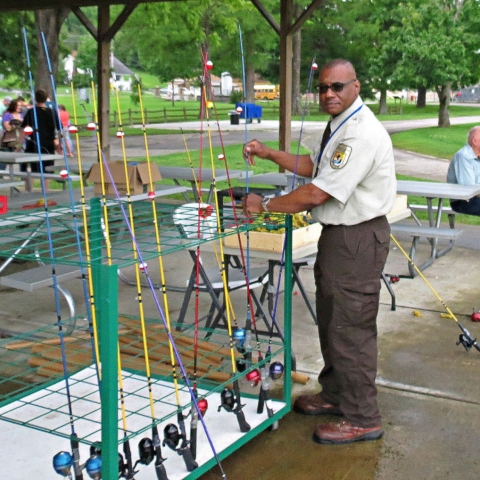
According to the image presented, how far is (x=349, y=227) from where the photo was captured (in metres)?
3.55

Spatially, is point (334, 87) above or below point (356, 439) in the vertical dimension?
above

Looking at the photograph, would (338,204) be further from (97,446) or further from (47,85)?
(47,85)

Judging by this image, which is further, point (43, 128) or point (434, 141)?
point (434, 141)

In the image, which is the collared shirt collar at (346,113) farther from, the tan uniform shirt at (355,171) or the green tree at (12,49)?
the green tree at (12,49)

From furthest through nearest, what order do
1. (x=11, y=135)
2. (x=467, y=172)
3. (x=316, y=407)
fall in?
(x=11, y=135) → (x=467, y=172) → (x=316, y=407)

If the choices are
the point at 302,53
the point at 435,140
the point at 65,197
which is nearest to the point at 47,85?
the point at 435,140

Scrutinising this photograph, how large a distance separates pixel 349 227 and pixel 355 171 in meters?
0.29

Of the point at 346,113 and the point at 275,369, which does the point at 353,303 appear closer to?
the point at 275,369

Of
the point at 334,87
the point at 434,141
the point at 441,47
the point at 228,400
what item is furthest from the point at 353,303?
the point at 441,47

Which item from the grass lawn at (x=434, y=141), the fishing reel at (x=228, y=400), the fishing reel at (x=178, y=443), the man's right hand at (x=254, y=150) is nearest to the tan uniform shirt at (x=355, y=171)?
the man's right hand at (x=254, y=150)

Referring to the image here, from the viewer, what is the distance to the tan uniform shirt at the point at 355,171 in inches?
134

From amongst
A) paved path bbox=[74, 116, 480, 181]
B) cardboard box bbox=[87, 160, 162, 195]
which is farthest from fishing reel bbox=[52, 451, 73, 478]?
paved path bbox=[74, 116, 480, 181]

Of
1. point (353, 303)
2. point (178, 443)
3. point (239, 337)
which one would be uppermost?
point (353, 303)

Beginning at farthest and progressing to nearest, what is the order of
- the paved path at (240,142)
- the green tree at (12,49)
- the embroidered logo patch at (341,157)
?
the green tree at (12,49) < the paved path at (240,142) < the embroidered logo patch at (341,157)
